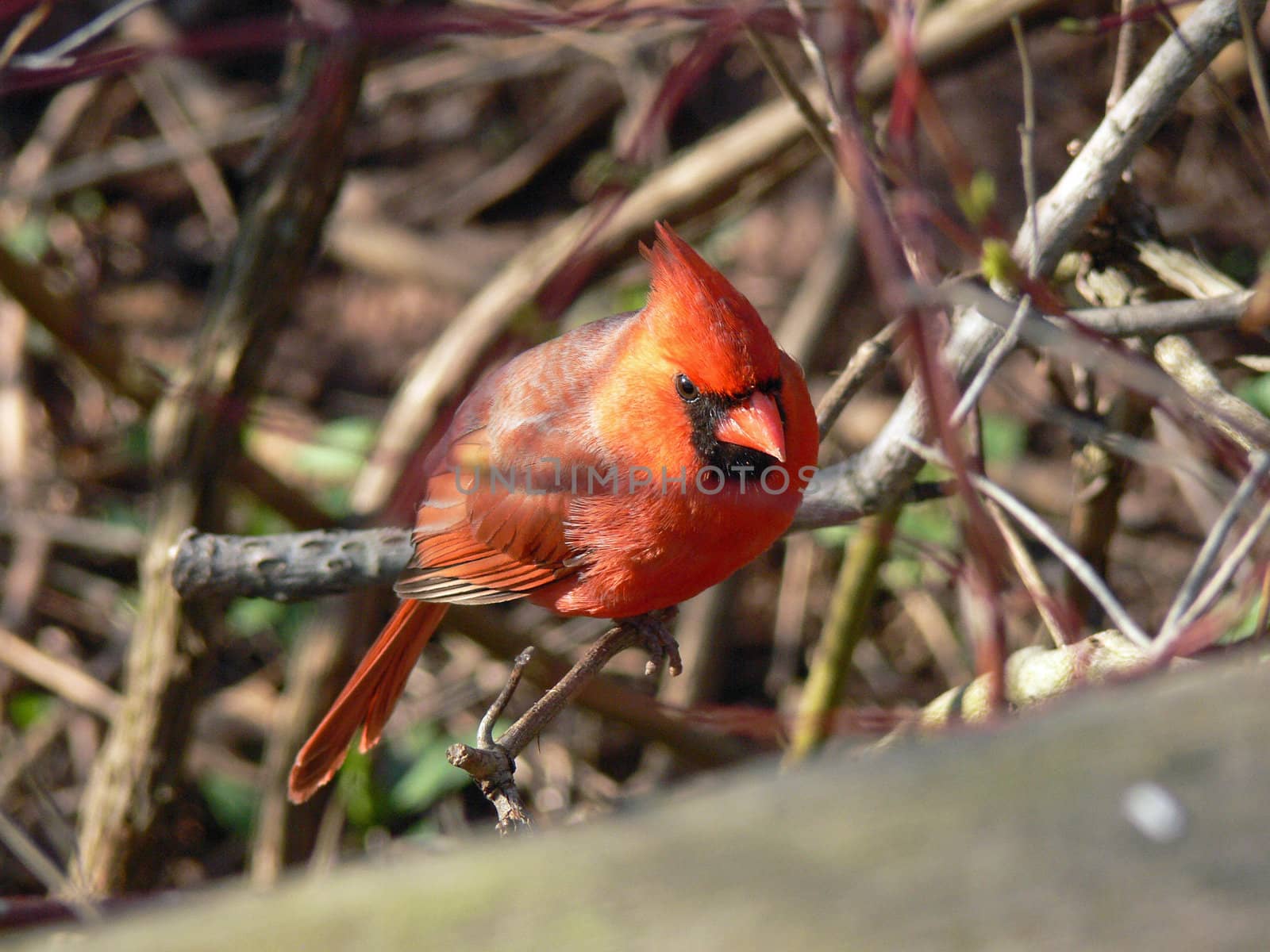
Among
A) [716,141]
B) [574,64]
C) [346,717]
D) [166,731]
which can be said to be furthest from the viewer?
[574,64]

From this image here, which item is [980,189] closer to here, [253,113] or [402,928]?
[402,928]

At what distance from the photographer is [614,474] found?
214 cm

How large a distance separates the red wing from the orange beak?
43 cm

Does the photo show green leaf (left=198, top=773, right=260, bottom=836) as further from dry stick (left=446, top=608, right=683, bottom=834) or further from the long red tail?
dry stick (left=446, top=608, right=683, bottom=834)

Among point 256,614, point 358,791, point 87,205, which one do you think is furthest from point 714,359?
point 87,205

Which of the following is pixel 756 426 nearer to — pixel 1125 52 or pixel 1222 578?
pixel 1222 578

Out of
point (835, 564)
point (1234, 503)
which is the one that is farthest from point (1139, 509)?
point (1234, 503)

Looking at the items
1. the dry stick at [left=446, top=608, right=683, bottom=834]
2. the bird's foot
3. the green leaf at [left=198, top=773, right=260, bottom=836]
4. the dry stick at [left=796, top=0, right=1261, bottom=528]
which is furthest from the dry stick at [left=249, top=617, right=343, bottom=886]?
the dry stick at [left=796, top=0, right=1261, bottom=528]

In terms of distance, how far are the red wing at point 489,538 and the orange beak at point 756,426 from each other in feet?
1.42

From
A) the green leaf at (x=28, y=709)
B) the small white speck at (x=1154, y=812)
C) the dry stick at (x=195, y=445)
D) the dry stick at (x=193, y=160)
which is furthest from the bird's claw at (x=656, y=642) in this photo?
the dry stick at (x=193, y=160)

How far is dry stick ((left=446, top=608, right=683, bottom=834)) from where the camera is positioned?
1.58 metres

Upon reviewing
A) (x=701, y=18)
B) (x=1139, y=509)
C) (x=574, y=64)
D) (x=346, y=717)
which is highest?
(x=574, y=64)

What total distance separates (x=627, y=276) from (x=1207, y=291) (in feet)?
9.15

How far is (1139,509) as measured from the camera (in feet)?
12.5
